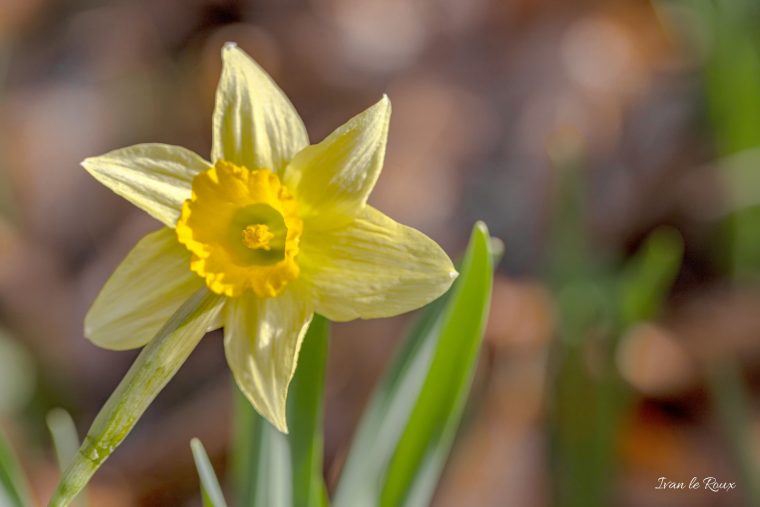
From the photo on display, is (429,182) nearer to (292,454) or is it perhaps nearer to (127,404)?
(292,454)

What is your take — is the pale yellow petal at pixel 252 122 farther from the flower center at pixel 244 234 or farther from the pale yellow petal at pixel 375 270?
the pale yellow petal at pixel 375 270

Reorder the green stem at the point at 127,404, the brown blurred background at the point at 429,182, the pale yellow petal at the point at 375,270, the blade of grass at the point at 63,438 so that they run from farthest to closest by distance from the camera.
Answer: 1. the brown blurred background at the point at 429,182
2. the blade of grass at the point at 63,438
3. the pale yellow petal at the point at 375,270
4. the green stem at the point at 127,404

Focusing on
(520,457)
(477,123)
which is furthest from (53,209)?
(520,457)

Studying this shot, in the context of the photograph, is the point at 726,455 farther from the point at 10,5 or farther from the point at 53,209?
the point at 10,5

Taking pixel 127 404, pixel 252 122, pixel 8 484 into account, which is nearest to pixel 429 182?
pixel 252 122

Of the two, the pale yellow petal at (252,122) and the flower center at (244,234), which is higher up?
the pale yellow petal at (252,122)

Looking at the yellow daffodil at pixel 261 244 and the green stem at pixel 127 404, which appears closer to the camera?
the green stem at pixel 127 404

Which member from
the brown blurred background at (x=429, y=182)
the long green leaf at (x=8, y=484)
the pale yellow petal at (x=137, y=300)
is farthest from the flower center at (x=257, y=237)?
the brown blurred background at (x=429, y=182)
